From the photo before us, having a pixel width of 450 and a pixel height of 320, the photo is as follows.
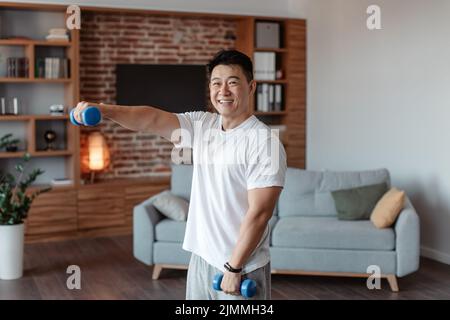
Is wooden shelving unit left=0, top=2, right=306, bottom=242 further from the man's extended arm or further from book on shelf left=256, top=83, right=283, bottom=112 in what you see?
the man's extended arm

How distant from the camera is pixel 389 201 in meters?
5.06

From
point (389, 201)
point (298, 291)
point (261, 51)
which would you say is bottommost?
point (298, 291)

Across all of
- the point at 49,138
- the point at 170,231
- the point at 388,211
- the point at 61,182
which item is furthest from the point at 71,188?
the point at 388,211

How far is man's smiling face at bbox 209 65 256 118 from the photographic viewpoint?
216 cm

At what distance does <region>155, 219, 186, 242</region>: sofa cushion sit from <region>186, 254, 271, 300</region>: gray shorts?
2.94m

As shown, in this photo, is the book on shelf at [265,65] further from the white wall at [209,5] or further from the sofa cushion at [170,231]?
the sofa cushion at [170,231]

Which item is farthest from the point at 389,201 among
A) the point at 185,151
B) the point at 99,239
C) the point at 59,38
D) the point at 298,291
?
the point at 59,38

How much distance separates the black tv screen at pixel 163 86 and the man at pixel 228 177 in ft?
16.5

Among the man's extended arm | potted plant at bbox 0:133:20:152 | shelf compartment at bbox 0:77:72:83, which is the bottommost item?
potted plant at bbox 0:133:20:152

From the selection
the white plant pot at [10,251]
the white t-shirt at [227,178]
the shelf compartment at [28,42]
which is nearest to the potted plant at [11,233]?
the white plant pot at [10,251]

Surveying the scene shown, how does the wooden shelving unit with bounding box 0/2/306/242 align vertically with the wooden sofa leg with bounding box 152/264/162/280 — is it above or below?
above

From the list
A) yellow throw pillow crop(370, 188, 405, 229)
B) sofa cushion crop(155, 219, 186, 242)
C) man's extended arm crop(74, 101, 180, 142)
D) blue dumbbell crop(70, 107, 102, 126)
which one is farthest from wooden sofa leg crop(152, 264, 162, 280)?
blue dumbbell crop(70, 107, 102, 126)

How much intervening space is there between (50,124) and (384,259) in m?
3.87

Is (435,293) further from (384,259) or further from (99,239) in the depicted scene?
Answer: (99,239)
